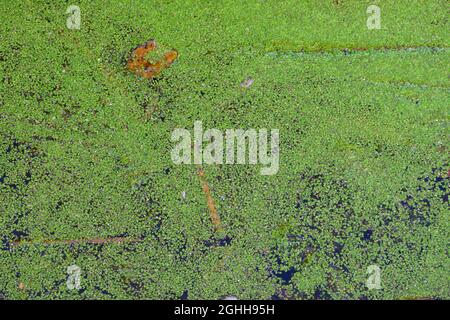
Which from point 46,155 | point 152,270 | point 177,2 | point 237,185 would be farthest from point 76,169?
point 177,2

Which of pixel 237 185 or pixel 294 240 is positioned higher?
pixel 237 185

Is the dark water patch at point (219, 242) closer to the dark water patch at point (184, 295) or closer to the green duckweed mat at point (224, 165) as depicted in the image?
the green duckweed mat at point (224, 165)

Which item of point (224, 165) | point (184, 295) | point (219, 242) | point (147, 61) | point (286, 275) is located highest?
point (147, 61)

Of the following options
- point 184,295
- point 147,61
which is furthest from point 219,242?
point 147,61

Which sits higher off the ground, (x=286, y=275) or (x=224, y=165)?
(x=224, y=165)

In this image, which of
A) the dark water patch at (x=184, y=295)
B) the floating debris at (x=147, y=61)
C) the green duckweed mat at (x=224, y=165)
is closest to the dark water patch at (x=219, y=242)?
the green duckweed mat at (x=224, y=165)

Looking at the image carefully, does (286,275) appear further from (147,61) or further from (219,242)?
(147,61)

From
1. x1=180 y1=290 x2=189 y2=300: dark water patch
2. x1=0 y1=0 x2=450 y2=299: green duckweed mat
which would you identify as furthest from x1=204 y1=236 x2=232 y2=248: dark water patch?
x1=180 y1=290 x2=189 y2=300: dark water patch
